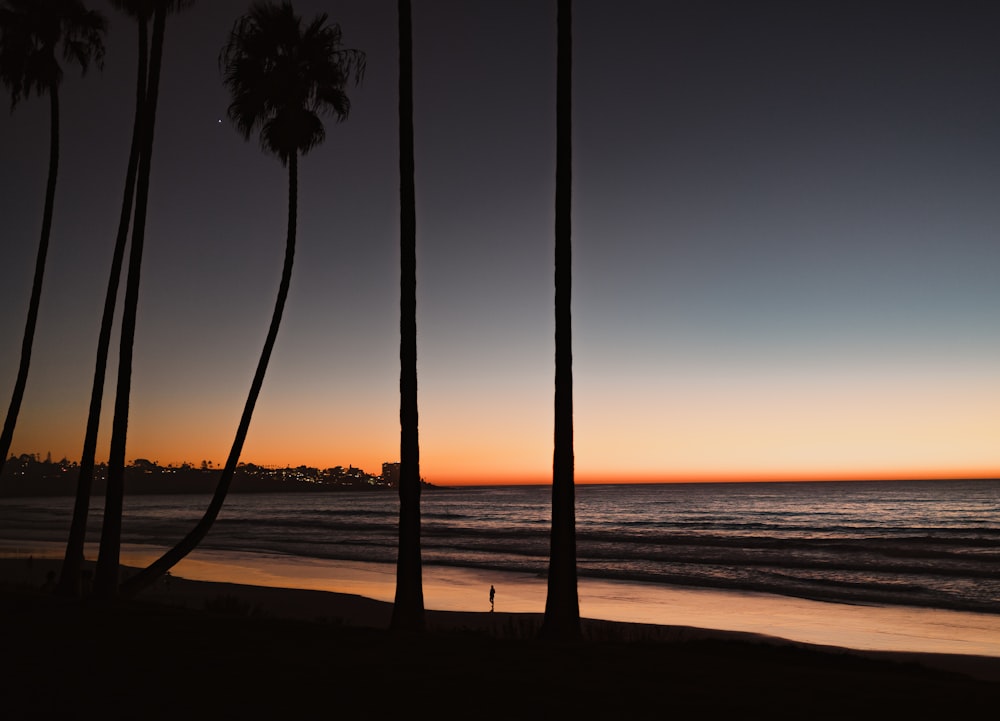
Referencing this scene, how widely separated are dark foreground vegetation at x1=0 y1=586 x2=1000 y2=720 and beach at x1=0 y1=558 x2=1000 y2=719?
20 mm

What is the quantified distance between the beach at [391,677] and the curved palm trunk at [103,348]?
5115 millimetres

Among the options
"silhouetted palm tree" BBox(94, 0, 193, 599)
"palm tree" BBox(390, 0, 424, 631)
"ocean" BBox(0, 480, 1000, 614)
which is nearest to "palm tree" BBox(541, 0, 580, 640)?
"palm tree" BBox(390, 0, 424, 631)

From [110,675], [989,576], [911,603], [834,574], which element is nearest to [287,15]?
[110,675]

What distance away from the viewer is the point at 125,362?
49.3 feet

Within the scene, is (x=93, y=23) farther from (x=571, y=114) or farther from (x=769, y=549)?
(x=769, y=549)

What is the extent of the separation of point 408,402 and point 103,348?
8.44 meters

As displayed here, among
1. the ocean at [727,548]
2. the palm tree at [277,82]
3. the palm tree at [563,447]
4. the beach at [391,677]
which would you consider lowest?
the ocean at [727,548]

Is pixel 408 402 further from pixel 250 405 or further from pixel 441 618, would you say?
pixel 441 618

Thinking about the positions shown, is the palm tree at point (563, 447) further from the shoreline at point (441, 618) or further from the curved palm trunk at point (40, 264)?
the curved palm trunk at point (40, 264)

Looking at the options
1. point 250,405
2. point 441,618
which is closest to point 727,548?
point 441,618

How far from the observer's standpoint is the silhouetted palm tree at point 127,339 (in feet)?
47.0

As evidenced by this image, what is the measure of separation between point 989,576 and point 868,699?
31747 mm

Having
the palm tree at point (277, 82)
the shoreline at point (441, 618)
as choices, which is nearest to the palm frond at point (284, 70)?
the palm tree at point (277, 82)

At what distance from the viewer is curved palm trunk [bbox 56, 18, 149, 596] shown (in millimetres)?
15953
